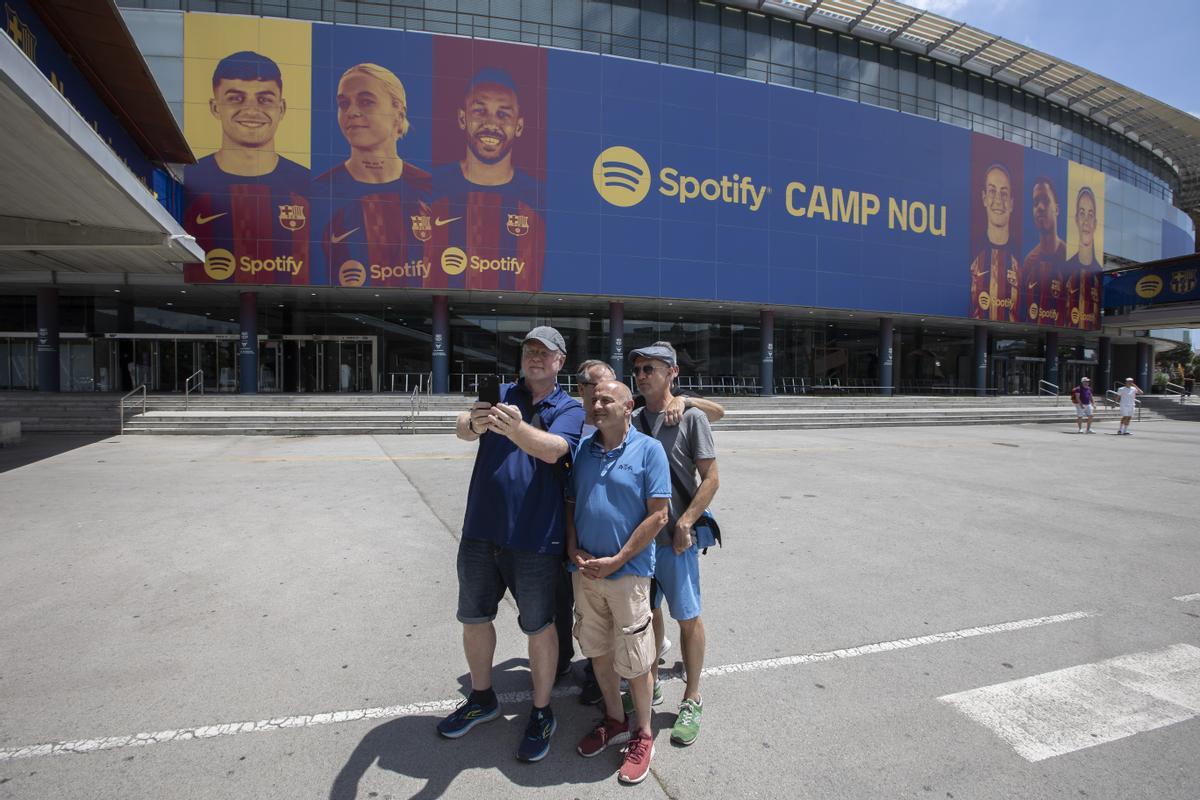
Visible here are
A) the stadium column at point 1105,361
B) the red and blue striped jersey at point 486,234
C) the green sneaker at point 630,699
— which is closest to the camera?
the green sneaker at point 630,699

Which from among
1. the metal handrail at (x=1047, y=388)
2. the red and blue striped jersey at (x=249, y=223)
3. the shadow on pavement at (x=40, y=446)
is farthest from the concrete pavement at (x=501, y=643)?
the metal handrail at (x=1047, y=388)

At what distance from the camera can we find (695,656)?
2762mm

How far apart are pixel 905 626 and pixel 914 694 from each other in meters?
0.95

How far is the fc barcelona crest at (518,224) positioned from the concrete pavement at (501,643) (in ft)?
56.4

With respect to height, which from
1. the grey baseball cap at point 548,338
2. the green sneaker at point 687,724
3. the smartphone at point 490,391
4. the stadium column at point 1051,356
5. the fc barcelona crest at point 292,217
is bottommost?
the green sneaker at point 687,724

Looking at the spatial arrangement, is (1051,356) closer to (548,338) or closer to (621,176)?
(621,176)

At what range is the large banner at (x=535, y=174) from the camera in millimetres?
21625

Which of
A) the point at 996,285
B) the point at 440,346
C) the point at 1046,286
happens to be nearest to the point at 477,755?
the point at 440,346

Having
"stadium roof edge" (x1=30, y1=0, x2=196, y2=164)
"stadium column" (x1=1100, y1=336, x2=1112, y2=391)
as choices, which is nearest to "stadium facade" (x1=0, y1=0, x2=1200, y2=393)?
"stadium roof edge" (x1=30, y1=0, x2=196, y2=164)

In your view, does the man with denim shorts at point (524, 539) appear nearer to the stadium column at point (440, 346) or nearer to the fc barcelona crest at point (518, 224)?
the fc barcelona crest at point (518, 224)

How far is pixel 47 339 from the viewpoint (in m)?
22.5

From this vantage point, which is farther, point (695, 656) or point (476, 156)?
point (476, 156)

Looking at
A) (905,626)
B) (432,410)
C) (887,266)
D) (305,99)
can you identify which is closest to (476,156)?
(305,99)

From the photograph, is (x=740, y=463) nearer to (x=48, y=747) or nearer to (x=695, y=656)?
(x=695, y=656)
